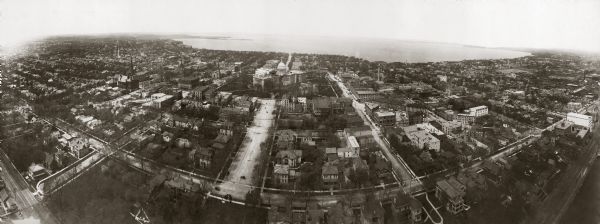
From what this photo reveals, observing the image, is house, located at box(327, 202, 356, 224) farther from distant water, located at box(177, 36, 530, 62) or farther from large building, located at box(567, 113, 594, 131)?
distant water, located at box(177, 36, 530, 62)

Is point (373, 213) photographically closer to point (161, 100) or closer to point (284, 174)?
point (284, 174)

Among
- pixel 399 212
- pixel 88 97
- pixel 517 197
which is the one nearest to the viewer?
pixel 399 212

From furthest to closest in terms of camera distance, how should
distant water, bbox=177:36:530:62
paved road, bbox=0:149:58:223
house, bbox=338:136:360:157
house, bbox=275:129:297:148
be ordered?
distant water, bbox=177:36:530:62, house, bbox=275:129:297:148, house, bbox=338:136:360:157, paved road, bbox=0:149:58:223

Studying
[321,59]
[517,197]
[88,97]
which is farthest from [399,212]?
[321,59]

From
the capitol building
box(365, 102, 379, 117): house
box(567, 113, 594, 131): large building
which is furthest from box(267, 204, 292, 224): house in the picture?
box(567, 113, 594, 131): large building

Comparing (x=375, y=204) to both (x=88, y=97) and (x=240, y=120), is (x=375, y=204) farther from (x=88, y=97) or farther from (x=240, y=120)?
(x=88, y=97)

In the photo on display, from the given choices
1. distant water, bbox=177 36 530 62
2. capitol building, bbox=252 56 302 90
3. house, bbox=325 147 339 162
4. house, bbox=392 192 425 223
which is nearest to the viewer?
house, bbox=392 192 425 223

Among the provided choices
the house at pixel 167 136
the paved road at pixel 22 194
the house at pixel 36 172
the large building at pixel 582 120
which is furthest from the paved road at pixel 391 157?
the house at pixel 36 172

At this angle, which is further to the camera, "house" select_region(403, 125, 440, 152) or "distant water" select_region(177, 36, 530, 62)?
"distant water" select_region(177, 36, 530, 62)
